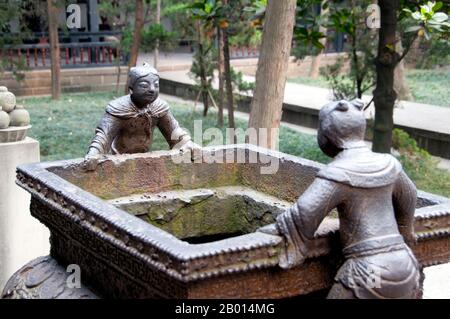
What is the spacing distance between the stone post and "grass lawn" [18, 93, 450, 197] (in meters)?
3.34

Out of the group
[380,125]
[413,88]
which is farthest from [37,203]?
[413,88]

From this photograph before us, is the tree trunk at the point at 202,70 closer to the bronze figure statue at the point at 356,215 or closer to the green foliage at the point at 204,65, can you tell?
the green foliage at the point at 204,65

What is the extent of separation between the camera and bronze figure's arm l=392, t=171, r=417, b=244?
294 cm

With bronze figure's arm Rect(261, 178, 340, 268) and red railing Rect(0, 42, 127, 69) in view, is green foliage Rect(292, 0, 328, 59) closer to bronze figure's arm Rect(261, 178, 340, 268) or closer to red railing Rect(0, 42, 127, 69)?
bronze figure's arm Rect(261, 178, 340, 268)

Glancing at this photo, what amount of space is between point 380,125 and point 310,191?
4933 millimetres

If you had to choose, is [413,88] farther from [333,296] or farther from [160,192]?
[333,296]

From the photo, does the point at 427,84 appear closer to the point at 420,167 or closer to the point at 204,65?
the point at 204,65

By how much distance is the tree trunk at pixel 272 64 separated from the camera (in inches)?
236

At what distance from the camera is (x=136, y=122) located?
429 cm

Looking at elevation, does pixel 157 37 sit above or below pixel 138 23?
below

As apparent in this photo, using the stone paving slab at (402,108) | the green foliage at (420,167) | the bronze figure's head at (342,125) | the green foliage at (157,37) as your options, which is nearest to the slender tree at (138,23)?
the green foliage at (157,37)

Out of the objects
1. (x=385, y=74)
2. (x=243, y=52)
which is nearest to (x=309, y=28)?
(x=385, y=74)

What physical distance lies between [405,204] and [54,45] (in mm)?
10728

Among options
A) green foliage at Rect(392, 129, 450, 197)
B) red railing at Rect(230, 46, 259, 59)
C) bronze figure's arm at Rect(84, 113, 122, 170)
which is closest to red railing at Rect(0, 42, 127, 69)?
red railing at Rect(230, 46, 259, 59)
